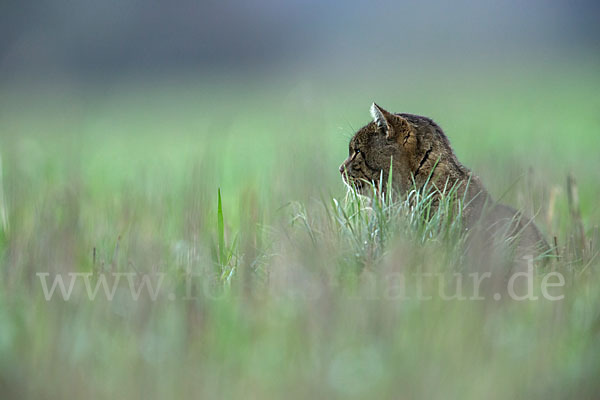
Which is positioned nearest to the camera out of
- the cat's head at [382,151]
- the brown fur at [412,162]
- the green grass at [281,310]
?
the green grass at [281,310]

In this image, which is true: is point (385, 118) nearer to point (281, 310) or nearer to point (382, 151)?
point (382, 151)

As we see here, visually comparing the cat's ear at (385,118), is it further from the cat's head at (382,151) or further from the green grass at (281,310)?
the green grass at (281,310)

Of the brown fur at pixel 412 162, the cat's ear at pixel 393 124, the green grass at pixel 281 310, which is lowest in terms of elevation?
the green grass at pixel 281 310

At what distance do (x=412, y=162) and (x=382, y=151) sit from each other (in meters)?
0.20

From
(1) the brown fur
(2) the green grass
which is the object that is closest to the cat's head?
(1) the brown fur

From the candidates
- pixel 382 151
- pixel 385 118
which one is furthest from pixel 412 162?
pixel 385 118

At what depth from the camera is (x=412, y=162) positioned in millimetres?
3988

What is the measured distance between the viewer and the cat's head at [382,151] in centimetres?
400

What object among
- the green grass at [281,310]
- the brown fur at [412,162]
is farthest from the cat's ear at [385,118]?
the green grass at [281,310]

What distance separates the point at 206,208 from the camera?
383 centimetres

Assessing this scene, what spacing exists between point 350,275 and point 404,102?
1178 cm

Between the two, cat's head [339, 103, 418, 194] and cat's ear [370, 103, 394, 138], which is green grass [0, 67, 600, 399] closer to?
cat's head [339, 103, 418, 194]

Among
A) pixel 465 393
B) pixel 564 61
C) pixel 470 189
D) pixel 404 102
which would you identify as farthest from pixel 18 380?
pixel 564 61

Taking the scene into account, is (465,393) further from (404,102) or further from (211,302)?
(404,102)
